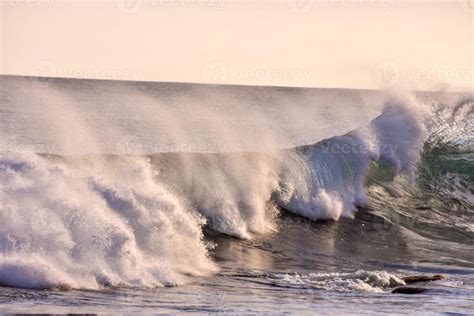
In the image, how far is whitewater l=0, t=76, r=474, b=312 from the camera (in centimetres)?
1223

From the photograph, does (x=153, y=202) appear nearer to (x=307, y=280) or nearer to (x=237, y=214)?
(x=307, y=280)

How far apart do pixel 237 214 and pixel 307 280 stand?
162 inches

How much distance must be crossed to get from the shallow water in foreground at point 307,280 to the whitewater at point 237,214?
0.11 ft

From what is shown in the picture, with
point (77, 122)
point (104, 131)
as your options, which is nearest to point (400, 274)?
point (77, 122)

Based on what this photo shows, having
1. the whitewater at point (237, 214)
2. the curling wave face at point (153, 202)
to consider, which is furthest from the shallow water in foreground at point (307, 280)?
the curling wave face at point (153, 202)

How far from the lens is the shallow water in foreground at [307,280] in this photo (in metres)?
11.3

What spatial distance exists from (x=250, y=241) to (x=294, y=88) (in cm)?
3735

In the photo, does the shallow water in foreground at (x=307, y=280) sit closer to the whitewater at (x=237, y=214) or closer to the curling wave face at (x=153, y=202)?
the whitewater at (x=237, y=214)

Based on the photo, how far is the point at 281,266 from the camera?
48.5 ft

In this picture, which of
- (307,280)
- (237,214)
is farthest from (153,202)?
(237,214)

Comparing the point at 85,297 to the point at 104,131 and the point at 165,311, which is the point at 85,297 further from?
the point at 104,131

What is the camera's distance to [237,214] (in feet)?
57.2

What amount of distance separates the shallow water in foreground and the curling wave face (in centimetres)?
40

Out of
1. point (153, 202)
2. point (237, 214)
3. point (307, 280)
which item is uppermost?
point (237, 214)
